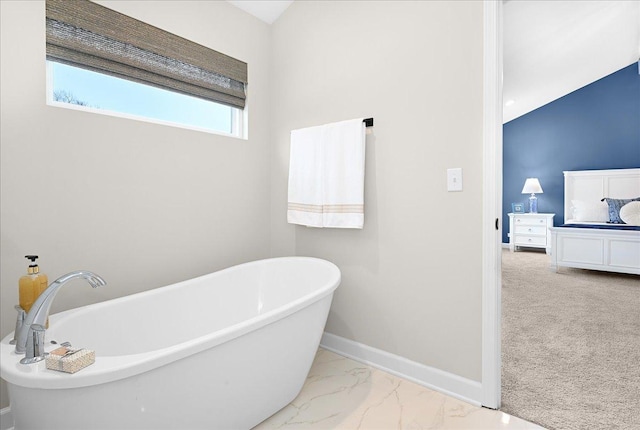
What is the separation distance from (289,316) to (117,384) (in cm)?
66

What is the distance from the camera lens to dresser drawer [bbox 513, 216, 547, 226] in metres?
5.89

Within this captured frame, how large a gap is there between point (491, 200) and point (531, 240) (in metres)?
5.29

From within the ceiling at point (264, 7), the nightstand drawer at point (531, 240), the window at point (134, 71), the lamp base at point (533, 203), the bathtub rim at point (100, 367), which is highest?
the ceiling at point (264, 7)

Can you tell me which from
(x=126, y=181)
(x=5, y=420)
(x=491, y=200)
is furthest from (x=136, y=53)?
(x=491, y=200)

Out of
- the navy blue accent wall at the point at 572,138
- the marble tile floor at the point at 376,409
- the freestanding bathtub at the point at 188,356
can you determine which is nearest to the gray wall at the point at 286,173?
the marble tile floor at the point at 376,409

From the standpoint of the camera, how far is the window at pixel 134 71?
1.74 meters

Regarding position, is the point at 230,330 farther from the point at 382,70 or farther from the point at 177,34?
the point at 177,34

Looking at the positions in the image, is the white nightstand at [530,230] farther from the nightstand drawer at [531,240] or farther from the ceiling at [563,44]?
the ceiling at [563,44]

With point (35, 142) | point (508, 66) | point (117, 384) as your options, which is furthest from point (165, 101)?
point (508, 66)

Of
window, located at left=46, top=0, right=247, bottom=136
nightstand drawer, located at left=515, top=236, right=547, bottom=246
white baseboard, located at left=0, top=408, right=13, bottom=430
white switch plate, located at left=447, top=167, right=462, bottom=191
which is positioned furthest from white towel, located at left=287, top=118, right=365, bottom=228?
nightstand drawer, located at left=515, top=236, right=547, bottom=246

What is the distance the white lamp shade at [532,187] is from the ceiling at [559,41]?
136cm

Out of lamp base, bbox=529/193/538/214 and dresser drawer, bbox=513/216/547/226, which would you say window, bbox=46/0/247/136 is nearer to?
dresser drawer, bbox=513/216/547/226

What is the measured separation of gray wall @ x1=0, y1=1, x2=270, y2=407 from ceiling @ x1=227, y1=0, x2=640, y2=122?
778 mm

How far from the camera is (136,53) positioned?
77.9 inches
